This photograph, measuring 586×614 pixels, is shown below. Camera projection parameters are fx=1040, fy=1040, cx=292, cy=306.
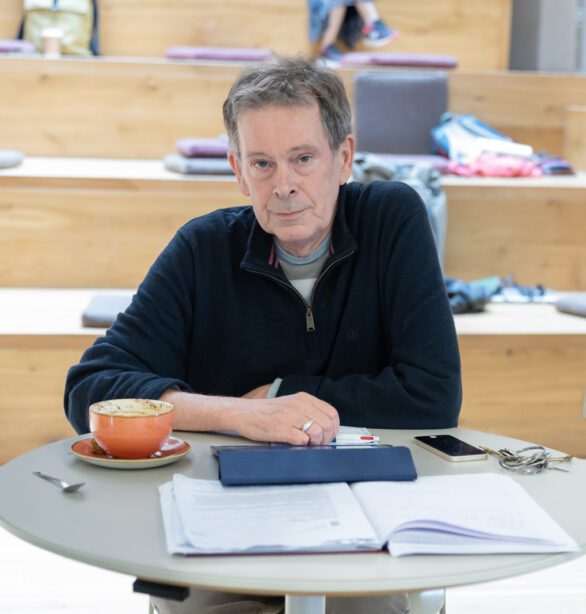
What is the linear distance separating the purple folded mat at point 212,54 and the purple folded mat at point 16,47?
1.83 ft

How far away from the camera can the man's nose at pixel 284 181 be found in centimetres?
147

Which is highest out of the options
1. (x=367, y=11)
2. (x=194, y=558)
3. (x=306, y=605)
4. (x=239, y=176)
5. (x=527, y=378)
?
(x=367, y=11)

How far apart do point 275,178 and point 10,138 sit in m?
2.74

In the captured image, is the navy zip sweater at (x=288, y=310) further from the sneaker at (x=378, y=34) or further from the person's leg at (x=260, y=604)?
the sneaker at (x=378, y=34)

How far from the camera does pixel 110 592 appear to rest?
87.9 inches

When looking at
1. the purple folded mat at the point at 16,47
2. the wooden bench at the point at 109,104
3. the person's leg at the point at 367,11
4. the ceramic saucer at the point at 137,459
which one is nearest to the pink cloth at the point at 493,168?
the wooden bench at the point at 109,104

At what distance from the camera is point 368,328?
61.6 inches

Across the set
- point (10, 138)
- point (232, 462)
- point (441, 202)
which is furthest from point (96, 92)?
point (232, 462)

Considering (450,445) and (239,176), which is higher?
(239,176)

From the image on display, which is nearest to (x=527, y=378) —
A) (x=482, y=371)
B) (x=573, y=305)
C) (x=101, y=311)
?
(x=482, y=371)

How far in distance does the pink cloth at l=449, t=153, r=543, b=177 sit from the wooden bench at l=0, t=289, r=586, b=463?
0.80m

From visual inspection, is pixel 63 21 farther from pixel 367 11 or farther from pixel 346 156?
pixel 346 156

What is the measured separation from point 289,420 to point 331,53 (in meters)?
3.64

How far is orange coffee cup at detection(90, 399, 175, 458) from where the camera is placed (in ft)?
3.67
